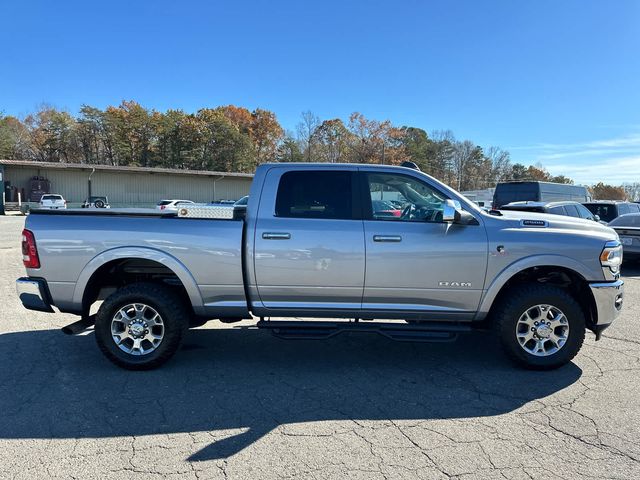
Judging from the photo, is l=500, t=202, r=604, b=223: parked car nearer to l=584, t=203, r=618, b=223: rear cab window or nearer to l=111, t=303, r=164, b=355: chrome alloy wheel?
l=584, t=203, r=618, b=223: rear cab window

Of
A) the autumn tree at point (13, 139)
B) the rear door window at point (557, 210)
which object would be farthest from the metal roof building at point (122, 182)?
the rear door window at point (557, 210)

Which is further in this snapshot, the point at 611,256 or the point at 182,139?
the point at 182,139

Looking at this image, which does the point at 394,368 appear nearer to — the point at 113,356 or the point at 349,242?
the point at 349,242

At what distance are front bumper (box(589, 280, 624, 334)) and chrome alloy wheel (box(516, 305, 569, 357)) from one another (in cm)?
35

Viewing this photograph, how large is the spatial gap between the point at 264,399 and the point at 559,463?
2.30 metres

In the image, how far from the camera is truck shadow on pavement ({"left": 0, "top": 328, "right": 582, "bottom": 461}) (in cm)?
336

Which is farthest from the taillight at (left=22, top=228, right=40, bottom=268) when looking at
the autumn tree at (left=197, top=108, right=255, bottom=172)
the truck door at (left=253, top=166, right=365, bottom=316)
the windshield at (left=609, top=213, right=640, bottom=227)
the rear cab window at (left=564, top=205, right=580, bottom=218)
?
the autumn tree at (left=197, top=108, right=255, bottom=172)

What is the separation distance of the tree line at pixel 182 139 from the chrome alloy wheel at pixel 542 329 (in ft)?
200

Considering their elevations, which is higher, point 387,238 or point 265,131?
point 265,131

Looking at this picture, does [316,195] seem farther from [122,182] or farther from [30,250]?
[122,182]

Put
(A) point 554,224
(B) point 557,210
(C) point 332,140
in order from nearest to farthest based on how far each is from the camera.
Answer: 1. (A) point 554,224
2. (B) point 557,210
3. (C) point 332,140

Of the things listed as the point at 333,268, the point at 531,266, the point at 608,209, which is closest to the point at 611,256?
the point at 531,266

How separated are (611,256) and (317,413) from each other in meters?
3.33

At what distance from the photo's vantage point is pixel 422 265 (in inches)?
166
